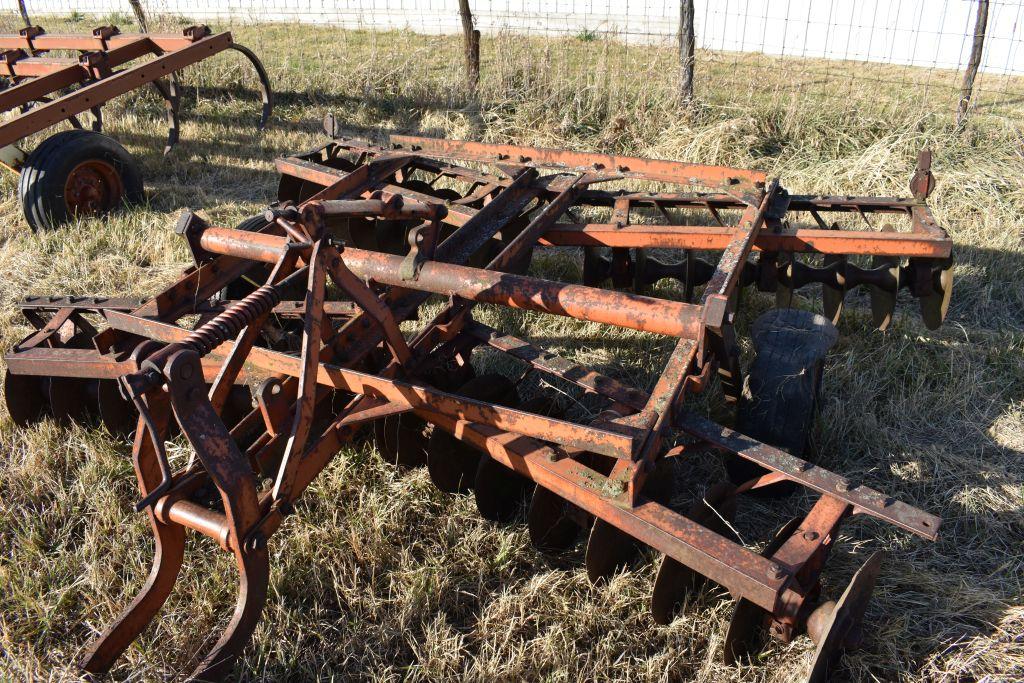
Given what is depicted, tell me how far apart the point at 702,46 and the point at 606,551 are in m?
7.81

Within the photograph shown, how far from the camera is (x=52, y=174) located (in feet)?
15.9

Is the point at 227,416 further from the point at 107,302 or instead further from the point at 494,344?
the point at 494,344

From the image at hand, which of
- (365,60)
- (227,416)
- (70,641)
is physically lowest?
(70,641)

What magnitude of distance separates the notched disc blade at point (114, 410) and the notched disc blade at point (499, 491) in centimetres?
154

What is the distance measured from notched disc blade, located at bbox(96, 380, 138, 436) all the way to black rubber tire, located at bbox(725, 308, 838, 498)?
249 centimetres

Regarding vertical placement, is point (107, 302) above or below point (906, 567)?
above

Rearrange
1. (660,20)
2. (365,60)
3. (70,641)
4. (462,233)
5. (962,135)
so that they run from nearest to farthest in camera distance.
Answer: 1. (70,641)
2. (462,233)
3. (962,135)
4. (365,60)
5. (660,20)

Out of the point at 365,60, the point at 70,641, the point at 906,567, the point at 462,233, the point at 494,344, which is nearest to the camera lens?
the point at 70,641

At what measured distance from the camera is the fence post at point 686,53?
20.7 ft

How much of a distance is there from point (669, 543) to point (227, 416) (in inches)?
76.7

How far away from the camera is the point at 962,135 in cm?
568

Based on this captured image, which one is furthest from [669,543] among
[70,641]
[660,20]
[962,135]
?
[660,20]

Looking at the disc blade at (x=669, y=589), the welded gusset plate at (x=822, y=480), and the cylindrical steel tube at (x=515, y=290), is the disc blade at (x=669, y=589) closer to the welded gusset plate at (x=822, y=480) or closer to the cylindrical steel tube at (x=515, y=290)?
the welded gusset plate at (x=822, y=480)

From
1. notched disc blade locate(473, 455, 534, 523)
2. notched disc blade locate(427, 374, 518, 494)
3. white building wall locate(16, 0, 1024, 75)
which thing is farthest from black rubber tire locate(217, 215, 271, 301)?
white building wall locate(16, 0, 1024, 75)
